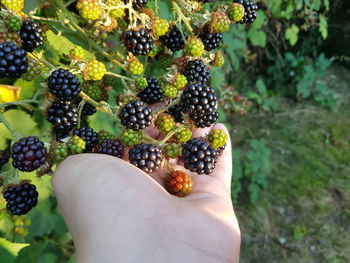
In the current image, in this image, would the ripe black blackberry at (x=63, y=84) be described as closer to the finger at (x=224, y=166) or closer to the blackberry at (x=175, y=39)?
the blackberry at (x=175, y=39)

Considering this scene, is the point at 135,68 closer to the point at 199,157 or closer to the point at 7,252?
the point at 199,157

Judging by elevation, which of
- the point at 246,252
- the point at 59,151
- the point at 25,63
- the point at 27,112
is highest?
the point at 25,63

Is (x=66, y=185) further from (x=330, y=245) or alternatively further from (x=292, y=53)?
(x=292, y=53)

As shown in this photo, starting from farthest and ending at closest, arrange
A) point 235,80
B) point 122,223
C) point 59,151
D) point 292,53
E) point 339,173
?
1. point 292,53
2. point 235,80
3. point 339,173
4. point 59,151
5. point 122,223

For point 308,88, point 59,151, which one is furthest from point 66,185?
point 308,88

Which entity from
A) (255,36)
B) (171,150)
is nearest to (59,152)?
(171,150)

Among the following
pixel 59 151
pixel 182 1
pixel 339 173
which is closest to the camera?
pixel 59 151

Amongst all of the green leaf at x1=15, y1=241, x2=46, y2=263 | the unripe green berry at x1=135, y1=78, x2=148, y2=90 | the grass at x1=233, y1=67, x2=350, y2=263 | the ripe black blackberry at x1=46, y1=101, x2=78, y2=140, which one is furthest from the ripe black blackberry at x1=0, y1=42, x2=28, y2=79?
the grass at x1=233, y1=67, x2=350, y2=263
